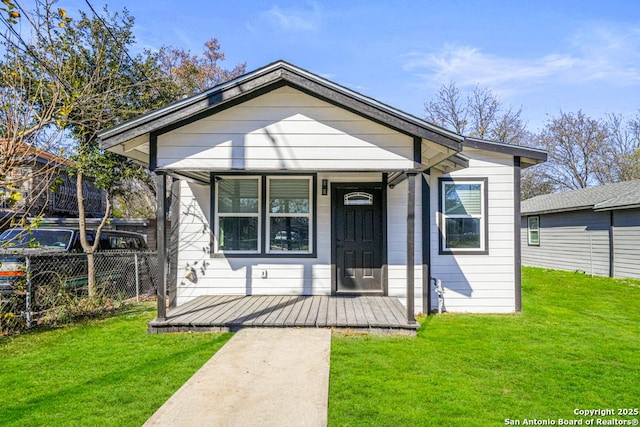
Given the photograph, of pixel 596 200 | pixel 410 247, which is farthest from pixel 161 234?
pixel 596 200

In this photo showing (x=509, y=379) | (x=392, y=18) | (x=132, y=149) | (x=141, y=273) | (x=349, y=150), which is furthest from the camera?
(x=392, y=18)

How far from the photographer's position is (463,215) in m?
6.54

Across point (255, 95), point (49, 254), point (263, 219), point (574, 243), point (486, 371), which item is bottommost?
point (486, 371)

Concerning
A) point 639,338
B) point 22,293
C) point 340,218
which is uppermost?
point 340,218

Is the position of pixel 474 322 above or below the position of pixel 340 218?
below

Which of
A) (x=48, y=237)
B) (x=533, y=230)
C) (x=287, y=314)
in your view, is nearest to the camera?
(x=287, y=314)

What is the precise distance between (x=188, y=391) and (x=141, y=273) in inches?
237

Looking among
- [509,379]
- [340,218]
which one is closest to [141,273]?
[340,218]

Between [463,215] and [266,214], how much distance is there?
3537mm

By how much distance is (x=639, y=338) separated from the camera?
16.6 feet

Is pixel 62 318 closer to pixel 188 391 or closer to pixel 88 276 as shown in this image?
pixel 88 276

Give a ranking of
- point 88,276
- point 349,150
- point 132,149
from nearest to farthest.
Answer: point 349,150
point 132,149
point 88,276

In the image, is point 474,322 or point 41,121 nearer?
point 41,121

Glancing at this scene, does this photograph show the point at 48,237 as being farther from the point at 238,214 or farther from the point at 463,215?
the point at 463,215
